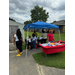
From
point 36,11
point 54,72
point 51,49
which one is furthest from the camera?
point 36,11

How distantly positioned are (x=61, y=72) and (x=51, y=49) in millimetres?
1294

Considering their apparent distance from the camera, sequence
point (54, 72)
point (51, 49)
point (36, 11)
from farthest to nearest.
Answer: point (36, 11), point (51, 49), point (54, 72)

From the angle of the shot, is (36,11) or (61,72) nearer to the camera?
(61,72)

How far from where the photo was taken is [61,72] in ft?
7.79
